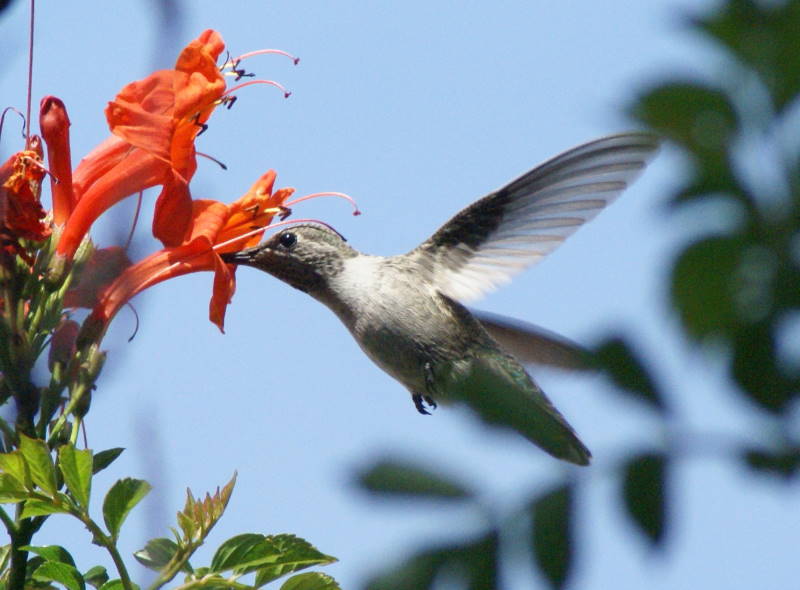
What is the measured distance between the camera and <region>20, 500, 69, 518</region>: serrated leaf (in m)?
2.58

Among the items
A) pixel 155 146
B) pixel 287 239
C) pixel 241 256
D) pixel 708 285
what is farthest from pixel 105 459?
pixel 708 285

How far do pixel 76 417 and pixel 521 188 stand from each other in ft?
7.66

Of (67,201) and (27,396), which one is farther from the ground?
(67,201)

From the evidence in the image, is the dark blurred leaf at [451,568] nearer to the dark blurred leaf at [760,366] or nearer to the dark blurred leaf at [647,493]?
the dark blurred leaf at [647,493]

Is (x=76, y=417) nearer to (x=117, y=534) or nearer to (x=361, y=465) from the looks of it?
(x=117, y=534)

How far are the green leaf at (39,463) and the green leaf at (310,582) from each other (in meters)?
0.68

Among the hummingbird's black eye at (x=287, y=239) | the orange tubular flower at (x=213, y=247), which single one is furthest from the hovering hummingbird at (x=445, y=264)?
the orange tubular flower at (x=213, y=247)

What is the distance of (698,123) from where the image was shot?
27.4 inches

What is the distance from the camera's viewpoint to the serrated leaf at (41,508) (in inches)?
102

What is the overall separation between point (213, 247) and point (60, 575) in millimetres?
1516

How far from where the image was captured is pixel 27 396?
8.55ft

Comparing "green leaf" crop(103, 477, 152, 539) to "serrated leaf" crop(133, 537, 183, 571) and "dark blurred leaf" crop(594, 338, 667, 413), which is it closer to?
"serrated leaf" crop(133, 537, 183, 571)

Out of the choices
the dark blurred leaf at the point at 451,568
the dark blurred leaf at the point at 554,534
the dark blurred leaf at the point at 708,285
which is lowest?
the dark blurred leaf at the point at 451,568

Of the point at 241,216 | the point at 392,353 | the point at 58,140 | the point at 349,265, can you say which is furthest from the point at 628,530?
the point at 349,265
